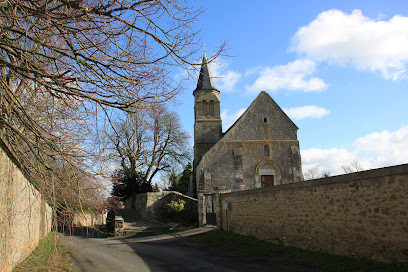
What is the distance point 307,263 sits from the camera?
908 centimetres

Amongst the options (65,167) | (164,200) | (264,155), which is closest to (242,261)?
(65,167)

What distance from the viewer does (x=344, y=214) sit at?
28.4ft

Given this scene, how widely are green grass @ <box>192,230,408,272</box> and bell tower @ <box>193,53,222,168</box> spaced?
58.2 ft

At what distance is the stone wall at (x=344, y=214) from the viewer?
23.4 ft

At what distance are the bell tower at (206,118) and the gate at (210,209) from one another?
498 inches

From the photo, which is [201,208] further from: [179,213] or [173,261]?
[173,261]

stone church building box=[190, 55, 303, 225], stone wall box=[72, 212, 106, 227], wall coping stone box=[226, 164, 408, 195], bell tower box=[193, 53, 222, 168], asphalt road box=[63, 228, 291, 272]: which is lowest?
asphalt road box=[63, 228, 291, 272]

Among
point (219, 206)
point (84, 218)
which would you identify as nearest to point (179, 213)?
point (219, 206)

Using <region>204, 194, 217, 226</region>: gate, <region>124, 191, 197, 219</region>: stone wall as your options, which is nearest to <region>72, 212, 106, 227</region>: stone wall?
<region>204, 194, 217, 226</region>: gate

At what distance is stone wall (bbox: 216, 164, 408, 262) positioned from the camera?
712 centimetres

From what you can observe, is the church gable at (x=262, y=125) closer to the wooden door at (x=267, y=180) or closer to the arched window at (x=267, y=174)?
the arched window at (x=267, y=174)

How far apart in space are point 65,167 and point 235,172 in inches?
855

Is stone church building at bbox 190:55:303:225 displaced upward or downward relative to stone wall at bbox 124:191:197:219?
upward

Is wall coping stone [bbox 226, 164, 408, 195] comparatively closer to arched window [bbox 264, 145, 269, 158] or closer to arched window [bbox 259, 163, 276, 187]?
arched window [bbox 259, 163, 276, 187]
